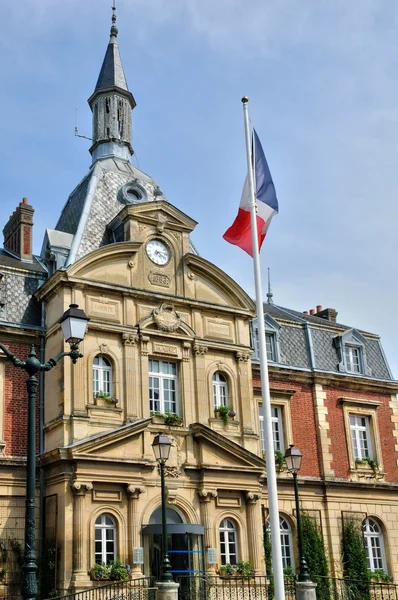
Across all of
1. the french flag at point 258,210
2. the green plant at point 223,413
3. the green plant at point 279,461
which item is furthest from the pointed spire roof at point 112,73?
the french flag at point 258,210

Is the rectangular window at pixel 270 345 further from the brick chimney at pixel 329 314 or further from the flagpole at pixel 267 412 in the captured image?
A: the flagpole at pixel 267 412

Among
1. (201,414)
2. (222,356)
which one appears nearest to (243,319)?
(222,356)

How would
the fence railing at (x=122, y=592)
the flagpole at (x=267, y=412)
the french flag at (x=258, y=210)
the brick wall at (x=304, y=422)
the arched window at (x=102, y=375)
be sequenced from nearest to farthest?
the flagpole at (x=267, y=412)
the french flag at (x=258, y=210)
the fence railing at (x=122, y=592)
the arched window at (x=102, y=375)
the brick wall at (x=304, y=422)

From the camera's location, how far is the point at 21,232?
26844mm

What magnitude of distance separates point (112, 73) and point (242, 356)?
45.0 feet

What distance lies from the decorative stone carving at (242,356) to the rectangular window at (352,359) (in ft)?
20.7

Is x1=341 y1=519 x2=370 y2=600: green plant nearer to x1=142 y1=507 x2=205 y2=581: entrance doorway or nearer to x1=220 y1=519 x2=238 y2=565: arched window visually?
x1=220 y1=519 x2=238 y2=565: arched window

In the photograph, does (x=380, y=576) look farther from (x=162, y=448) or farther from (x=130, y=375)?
(x=162, y=448)

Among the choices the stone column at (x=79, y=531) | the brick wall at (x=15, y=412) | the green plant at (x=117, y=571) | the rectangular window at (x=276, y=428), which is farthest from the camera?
the rectangular window at (x=276, y=428)

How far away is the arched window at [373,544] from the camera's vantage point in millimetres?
28337

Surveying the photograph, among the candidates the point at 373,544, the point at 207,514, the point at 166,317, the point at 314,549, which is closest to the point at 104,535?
the point at 207,514

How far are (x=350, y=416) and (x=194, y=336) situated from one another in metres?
8.52

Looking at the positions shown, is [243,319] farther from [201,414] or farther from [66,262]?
[66,262]

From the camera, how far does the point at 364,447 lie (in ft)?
99.3
